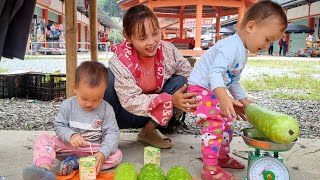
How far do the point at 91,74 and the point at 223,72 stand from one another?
771mm

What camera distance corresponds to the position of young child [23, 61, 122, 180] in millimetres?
2045

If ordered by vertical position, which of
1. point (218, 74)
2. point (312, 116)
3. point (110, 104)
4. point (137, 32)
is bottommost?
point (312, 116)

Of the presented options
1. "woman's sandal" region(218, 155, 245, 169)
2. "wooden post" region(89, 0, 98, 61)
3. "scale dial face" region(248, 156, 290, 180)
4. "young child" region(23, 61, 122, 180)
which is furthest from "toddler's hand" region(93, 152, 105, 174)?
"wooden post" region(89, 0, 98, 61)

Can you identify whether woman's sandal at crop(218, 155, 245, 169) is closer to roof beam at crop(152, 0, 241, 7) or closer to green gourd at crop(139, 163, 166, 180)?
green gourd at crop(139, 163, 166, 180)

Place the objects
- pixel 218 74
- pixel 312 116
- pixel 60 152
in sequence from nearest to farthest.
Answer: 1. pixel 218 74
2. pixel 60 152
3. pixel 312 116

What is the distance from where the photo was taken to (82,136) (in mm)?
2215

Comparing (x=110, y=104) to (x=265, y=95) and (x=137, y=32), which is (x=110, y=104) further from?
(x=265, y=95)

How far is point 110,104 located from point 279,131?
53.8 inches

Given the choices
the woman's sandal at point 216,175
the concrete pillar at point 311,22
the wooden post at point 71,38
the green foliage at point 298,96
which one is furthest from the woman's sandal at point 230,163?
the concrete pillar at point 311,22

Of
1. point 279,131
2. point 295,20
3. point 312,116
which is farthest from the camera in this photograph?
point 295,20

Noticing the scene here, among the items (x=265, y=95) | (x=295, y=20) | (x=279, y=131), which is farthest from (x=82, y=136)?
(x=295, y=20)

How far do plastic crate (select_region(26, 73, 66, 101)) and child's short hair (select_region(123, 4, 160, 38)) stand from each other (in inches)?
117

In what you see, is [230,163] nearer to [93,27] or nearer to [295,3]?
[93,27]

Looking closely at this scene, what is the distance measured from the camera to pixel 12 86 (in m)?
5.24
